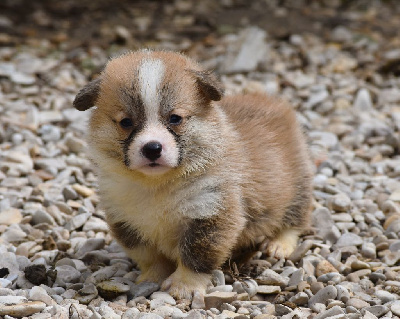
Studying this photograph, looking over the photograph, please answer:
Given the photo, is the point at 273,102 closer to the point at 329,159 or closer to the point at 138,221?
the point at 329,159

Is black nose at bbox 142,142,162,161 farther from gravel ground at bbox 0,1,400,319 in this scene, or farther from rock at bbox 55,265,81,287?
rock at bbox 55,265,81,287

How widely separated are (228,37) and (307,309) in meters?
5.86

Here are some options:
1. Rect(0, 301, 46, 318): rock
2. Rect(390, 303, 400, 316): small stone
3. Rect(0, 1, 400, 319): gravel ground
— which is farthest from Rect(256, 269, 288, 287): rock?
Rect(0, 301, 46, 318): rock

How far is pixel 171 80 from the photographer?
413cm

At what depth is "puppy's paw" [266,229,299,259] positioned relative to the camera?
488 cm

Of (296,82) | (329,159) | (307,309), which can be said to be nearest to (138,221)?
(307,309)

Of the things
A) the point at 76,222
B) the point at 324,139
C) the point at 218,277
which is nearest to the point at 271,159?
the point at 218,277

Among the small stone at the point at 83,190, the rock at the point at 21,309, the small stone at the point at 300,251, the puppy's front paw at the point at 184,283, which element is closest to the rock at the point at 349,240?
the small stone at the point at 300,251

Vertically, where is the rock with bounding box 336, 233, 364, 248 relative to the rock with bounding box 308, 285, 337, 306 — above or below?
below

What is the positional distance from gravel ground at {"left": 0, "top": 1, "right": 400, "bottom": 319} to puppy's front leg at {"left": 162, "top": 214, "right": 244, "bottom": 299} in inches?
4.1

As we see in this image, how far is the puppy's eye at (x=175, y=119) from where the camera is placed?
4.09 metres

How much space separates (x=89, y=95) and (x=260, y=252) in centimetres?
174

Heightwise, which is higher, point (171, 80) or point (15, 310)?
point (171, 80)

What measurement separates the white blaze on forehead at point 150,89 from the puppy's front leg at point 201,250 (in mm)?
736
